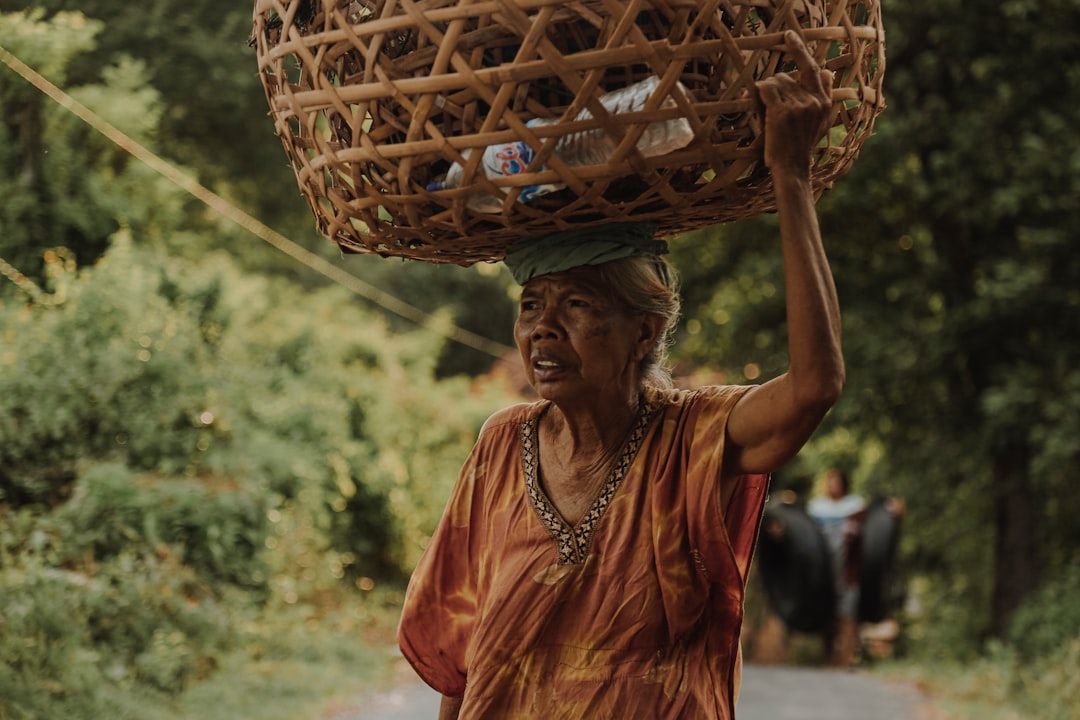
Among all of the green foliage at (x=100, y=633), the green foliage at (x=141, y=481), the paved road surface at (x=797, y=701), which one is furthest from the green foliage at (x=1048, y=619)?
the green foliage at (x=100, y=633)

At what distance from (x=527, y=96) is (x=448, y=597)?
1237 mm

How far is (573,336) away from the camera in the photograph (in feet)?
8.36

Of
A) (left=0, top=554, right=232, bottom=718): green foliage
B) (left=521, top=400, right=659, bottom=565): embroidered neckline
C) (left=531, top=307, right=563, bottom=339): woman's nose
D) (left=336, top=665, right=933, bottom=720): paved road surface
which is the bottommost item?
(left=336, top=665, right=933, bottom=720): paved road surface

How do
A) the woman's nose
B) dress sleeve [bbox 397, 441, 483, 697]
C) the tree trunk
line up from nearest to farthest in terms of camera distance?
1. the woman's nose
2. dress sleeve [bbox 397, 441, 483, 697]
3. the tree trunk

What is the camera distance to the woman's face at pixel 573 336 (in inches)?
100

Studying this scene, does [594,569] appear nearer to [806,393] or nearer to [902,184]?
[806,393]

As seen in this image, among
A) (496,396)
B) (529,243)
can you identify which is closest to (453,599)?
(529,243)

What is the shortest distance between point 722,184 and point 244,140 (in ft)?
44.8

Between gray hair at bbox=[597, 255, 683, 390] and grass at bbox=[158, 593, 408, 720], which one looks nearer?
gray hair at bbox=[597, 255, 683, 390]

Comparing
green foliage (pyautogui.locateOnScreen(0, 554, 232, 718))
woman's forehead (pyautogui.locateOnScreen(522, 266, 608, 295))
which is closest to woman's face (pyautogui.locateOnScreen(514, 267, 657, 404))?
woman's forehead (pyautogui.locateOnScreen(522, 266, 608, 295))

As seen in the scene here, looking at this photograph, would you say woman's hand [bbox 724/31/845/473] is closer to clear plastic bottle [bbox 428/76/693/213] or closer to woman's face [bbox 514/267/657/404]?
Result: clear plastic bottle [bbox 428/76/693/213]

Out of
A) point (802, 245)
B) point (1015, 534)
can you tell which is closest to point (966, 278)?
point (1015, 534)

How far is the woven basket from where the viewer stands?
6.68 ft

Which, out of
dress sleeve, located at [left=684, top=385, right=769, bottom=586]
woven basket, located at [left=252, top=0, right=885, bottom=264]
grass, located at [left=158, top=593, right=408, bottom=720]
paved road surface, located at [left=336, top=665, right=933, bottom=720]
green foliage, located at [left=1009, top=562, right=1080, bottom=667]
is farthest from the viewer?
green foliage, located at [left=1009, top=562, right=1080, bottom=667]
